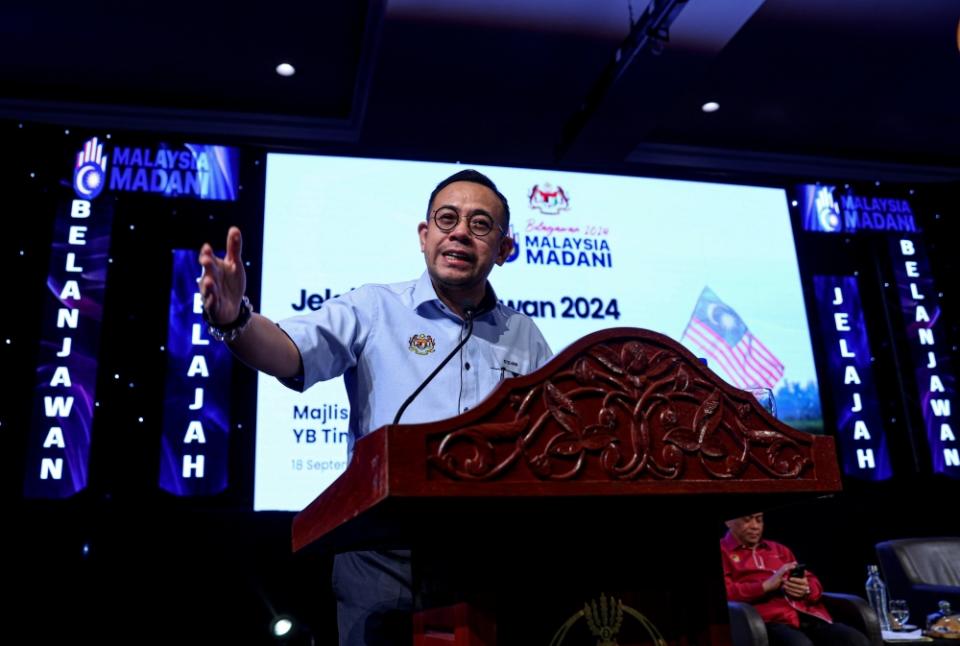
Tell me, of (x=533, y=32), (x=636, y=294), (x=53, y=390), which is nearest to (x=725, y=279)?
(x=636, y=294)

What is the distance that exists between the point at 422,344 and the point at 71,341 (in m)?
2.79

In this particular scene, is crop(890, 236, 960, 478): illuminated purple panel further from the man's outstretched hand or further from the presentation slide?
the man's outstretched hand

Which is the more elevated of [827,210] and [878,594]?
[827,210]

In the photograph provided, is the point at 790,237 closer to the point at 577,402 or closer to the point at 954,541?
the point at 954,541

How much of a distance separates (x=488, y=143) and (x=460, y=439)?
14.9 feet

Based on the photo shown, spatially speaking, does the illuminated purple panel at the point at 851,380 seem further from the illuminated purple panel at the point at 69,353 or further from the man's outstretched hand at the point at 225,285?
the man's outstretched hand at the point at 225,285

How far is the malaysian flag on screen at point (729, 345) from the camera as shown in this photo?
401 cm

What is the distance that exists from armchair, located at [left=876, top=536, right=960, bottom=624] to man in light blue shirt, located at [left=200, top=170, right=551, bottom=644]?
340 cm

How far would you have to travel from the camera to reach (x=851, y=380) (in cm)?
443

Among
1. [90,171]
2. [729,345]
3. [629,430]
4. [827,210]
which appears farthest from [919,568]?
[90,171]

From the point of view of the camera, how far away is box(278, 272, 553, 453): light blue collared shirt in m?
1.42

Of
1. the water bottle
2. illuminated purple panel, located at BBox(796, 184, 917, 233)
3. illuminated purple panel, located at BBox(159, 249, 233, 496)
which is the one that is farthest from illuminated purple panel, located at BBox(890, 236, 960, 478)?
illuminated purple panel, located at BBox(159, 249, 233, 496)

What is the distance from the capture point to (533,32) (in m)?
4.25

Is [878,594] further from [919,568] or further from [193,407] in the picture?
[193,407]
